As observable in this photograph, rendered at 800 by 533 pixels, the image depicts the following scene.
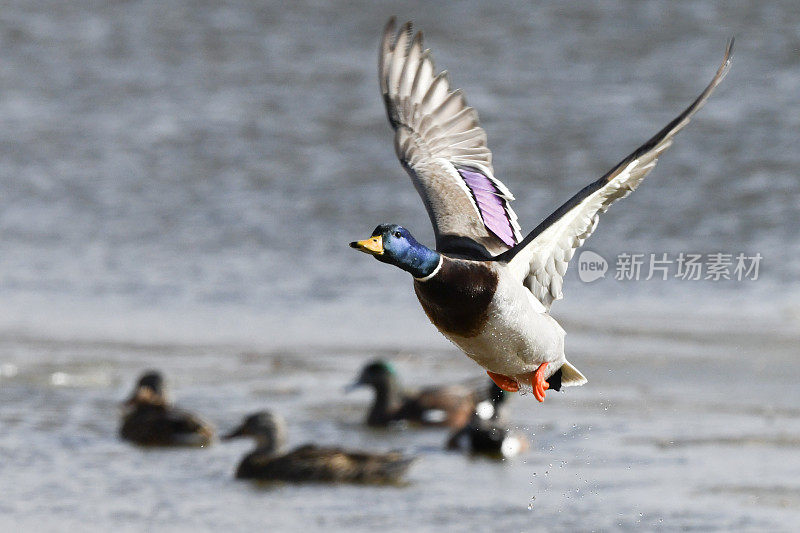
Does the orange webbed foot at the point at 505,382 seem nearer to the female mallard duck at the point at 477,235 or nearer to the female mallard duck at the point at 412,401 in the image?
the female mallard duck at the point at 477,235

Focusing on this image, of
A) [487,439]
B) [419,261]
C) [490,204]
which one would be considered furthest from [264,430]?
[419,261]

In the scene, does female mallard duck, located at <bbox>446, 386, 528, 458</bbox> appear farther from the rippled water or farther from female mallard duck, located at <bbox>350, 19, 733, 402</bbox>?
female mallard duck, located at <bbox>350, 19, 733, 402</bbox>

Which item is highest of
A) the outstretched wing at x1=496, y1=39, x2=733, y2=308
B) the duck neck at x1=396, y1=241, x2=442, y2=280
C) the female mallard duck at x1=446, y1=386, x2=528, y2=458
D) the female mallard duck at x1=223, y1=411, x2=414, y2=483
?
the outstretched wing at x1=496, y1=39, x2=733, y2=308

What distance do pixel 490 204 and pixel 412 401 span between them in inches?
150

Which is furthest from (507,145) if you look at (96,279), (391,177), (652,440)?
(652,440)

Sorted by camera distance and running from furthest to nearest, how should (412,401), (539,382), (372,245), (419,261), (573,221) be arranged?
(412,401)
(539,382)
(573,221)
(419,261)
(372,245)

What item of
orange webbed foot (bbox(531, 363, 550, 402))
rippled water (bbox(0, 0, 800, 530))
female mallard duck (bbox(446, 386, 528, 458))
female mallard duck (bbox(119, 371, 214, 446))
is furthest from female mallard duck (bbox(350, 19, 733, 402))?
female mallard duck (bbox(119, 371, 214, 446))

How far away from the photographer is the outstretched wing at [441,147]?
5590 millimetres

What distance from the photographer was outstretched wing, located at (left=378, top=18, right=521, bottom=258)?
559cm

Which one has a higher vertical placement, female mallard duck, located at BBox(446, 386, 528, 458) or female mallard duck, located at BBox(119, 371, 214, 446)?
female mallard duck, located at BBox(446, 386, 528, 458)

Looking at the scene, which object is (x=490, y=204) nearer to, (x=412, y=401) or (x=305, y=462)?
(x=305, y=462)

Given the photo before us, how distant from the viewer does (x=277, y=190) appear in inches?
532

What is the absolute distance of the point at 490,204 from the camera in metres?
5.80

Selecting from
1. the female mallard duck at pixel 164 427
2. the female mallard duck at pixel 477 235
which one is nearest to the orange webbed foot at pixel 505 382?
the female mallard duck at pixel 477 235
